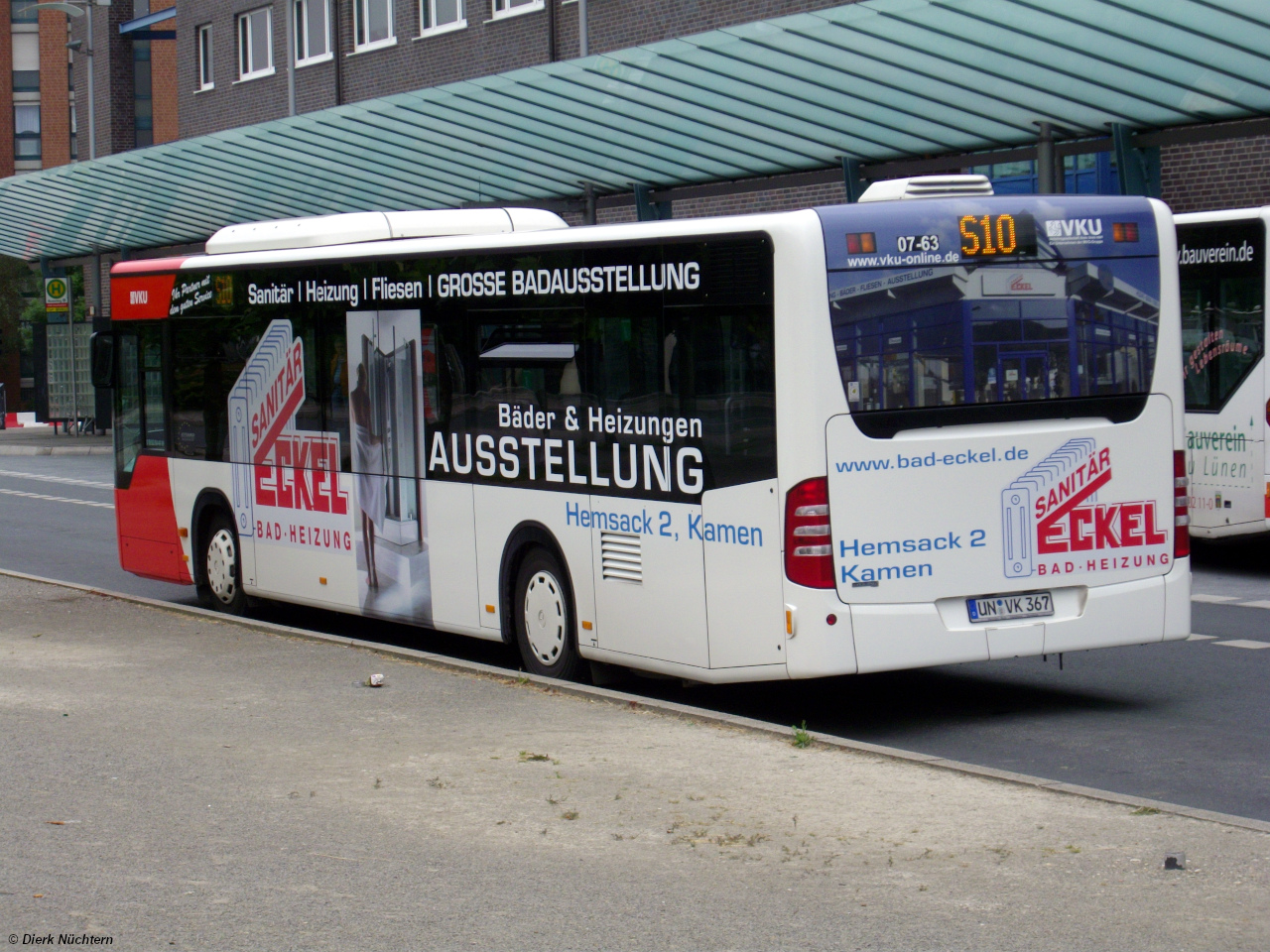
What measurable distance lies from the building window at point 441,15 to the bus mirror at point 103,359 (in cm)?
2195

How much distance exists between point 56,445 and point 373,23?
1228cm

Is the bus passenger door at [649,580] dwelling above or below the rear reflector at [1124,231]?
below

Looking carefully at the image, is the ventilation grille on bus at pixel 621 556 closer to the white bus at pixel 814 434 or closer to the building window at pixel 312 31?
the white bus at pixel 814 434

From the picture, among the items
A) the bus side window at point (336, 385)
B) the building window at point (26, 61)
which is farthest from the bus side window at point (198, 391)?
the building window at point (26, 61)

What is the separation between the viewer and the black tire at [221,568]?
1362 cm

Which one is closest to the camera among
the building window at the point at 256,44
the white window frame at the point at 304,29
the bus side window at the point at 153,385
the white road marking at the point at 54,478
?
the bus side window at the point at 153,385

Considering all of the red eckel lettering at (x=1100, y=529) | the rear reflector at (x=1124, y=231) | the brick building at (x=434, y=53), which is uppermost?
the brick building at (x=434, y=53)

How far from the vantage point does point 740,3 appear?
28.5m

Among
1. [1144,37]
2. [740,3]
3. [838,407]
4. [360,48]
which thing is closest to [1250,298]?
[1144,37]

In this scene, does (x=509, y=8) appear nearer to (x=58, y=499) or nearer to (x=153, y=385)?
(x=58, y=499)

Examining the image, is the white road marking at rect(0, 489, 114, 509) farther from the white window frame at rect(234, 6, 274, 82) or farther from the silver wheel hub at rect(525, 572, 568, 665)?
the white window frame at rect(234, 6, 274, 82)

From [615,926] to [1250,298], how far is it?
11.2 meters

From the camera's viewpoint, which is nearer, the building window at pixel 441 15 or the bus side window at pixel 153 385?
the bus side window at pixel 153 385

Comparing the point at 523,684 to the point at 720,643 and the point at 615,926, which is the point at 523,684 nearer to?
the point at 720,643
